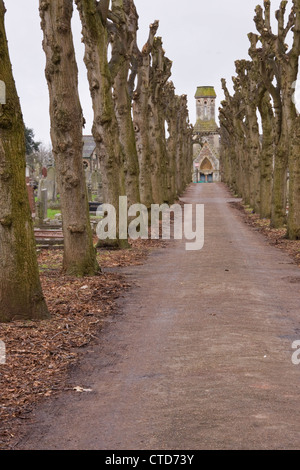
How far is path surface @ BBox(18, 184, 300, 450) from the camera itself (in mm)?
5734

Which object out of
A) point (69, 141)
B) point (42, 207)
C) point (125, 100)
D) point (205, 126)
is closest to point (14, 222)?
point (69, 141)

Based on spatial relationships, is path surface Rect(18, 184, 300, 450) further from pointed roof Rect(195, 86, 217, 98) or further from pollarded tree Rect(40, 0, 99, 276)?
pointed roof Rect(195, 86, 217, 98)

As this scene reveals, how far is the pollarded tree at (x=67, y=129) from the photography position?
1388 centimetres

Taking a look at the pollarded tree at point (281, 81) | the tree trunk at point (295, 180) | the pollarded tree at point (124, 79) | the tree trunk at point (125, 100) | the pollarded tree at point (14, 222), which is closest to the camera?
the pollarded tree at point (14, 222)

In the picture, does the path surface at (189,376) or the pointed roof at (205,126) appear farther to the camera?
the pointed roof at (205,126)

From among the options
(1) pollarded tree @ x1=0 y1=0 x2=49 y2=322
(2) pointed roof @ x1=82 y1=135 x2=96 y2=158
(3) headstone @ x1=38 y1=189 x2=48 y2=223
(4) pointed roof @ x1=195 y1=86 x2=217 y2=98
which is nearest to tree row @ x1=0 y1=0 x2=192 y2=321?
(1) pollarded tree @ x1=0 y1=0 x2=49 y2=322

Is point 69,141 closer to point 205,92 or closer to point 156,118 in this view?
point 156,118

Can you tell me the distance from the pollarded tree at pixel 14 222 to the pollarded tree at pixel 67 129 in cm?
435

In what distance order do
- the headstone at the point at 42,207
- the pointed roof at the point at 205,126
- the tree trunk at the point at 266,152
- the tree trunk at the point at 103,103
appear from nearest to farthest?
the tree trunk at the point at 103,103
the headstone at the point at 42,207
the tree trunk at the point at 266,152
the pointed roof at the point at 205,126

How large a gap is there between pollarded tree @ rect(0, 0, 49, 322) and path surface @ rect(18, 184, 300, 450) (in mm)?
1177

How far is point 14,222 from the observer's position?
956cm

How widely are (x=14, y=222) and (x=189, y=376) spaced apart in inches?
136

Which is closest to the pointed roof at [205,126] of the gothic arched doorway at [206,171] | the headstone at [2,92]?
the gothic arched doorway at [206,171]

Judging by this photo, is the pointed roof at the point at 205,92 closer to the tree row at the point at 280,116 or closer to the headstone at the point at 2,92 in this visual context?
the tree row at the point at 280,116
